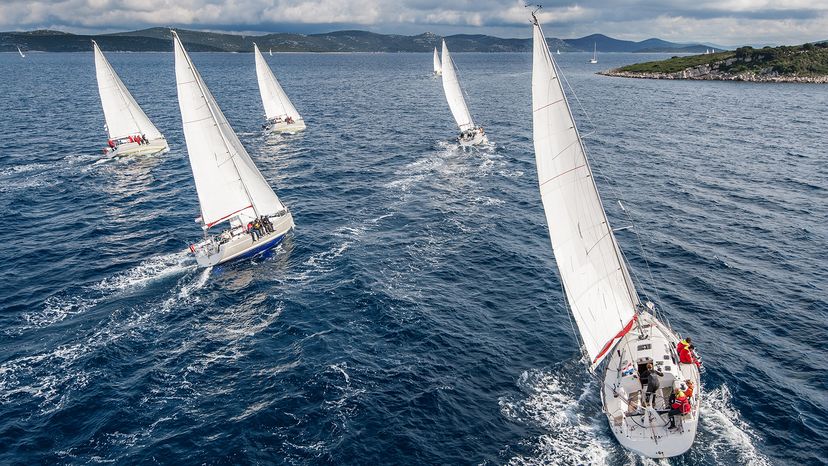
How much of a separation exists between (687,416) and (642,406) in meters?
2.01

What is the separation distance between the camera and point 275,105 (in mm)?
101938

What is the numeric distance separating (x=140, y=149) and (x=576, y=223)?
76953mm

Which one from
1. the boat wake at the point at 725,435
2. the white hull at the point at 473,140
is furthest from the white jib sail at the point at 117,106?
the boat wake at the point at 725,435

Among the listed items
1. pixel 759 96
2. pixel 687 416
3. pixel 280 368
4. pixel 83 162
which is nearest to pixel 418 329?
pixel 280 368

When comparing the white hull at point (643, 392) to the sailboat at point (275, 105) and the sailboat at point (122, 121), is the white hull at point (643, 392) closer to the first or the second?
the sailboat at point (122, 121)

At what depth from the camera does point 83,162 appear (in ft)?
250

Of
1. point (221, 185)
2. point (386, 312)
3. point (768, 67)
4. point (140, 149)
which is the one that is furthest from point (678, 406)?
point (768, 67)

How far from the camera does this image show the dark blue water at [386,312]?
86.0ft

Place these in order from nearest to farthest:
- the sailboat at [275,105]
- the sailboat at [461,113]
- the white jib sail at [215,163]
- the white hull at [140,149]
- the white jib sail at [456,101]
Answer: the white jib sail at [215,163] → the white hull at [140,149] → the sailboat at [461,113] → the white jib sail at [456,101] → the sailboat at [275,105]

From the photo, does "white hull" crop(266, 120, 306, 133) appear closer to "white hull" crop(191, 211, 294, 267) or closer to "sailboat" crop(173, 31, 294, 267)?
"sailboat" crop(173, 31, 294, 267)

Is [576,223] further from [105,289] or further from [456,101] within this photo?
[456,101]

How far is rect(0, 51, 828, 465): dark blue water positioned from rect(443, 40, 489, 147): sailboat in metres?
9.20

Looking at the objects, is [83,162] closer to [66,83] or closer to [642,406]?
[642,406]

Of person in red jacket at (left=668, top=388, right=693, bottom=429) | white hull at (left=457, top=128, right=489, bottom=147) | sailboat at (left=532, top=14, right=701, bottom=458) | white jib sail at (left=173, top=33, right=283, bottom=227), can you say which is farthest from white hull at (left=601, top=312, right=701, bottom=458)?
white hull at (left=457, top=128, right=489, bottom=147)
